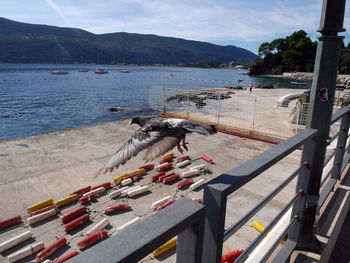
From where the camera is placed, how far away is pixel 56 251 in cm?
456

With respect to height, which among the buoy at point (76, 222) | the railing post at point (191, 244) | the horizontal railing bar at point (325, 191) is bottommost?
the buoy at point (76, 222)

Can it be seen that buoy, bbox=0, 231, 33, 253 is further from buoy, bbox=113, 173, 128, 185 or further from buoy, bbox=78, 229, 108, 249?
buoy, bbox=113, 173, 128, 185

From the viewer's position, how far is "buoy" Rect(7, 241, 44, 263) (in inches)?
168

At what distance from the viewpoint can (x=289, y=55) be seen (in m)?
111

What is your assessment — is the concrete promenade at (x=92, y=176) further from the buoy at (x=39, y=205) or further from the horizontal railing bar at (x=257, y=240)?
the horizontal railing bar at (x=257, y=240)

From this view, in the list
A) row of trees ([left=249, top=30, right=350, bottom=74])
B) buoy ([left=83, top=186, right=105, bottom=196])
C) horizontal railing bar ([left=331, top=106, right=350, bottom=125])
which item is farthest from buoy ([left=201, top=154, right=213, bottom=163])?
row of trees ([left=249, top=30, right=350, bottom=74])

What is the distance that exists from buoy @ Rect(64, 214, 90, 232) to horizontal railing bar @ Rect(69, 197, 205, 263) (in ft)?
16.4

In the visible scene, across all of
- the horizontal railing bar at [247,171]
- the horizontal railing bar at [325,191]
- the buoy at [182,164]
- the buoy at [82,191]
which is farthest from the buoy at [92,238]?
the horizontal railing bar at [247,171]

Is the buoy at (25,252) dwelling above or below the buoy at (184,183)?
below

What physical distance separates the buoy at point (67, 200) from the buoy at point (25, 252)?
1.45 metres

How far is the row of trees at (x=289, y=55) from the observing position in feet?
349

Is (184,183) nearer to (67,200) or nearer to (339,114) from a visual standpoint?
(67,200)

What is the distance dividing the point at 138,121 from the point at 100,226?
2.50 metres

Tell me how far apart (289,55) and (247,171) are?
12792cm
